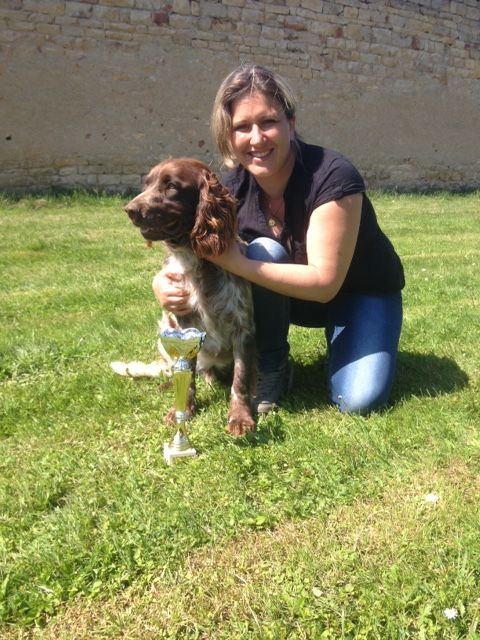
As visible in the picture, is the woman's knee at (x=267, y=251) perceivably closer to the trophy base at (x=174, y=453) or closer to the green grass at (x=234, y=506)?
the green grass at (x=234, y=506)

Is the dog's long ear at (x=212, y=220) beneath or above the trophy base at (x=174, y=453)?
above

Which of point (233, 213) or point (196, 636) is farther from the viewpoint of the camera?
point (233, 213)

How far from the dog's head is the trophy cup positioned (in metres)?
0.42

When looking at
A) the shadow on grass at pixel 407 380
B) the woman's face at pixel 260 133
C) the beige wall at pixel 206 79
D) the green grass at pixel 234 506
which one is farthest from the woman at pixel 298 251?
the beige wall at pixel 206 79

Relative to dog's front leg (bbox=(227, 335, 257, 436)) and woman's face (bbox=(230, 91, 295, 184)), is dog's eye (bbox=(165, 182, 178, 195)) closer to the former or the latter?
woman's face (bbox=(230, 91, 295, 184))

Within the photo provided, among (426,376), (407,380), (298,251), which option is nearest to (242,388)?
(298,251)

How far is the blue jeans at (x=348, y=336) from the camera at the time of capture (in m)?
3.01

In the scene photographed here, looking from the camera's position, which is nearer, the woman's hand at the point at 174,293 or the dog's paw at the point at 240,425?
the dog's paw at the point at 240,425

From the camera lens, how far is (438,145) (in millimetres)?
16391

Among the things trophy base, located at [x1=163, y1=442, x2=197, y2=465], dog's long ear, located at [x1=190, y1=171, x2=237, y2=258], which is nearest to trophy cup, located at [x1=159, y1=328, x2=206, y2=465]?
trophy base, located at [x1=163, y1=442, x2=197, y2=465]

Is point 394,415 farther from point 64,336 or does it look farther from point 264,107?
point 64,336

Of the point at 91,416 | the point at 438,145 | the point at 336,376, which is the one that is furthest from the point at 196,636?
the point at 438,145

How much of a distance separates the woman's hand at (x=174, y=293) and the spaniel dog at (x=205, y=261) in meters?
0.02

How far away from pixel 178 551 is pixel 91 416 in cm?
115
